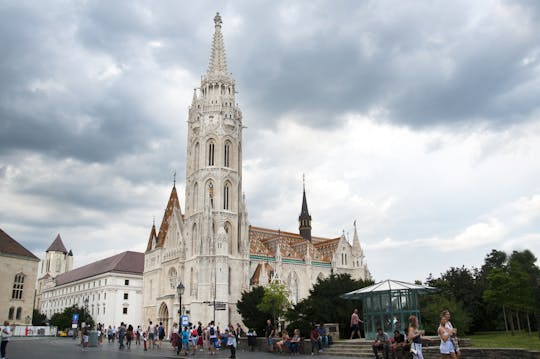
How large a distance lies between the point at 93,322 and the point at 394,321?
7124 centimetres

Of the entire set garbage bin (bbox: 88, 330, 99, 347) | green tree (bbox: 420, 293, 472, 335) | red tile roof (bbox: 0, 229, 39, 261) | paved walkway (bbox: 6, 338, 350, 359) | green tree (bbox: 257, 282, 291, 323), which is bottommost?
paved walkway (bbox: 6, 338, 350, 359)

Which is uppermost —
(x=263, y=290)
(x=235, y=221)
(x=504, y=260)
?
(x=235, y=221)

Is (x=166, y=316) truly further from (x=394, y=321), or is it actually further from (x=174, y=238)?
(x=394, y=321)

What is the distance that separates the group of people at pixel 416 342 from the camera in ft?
41.2

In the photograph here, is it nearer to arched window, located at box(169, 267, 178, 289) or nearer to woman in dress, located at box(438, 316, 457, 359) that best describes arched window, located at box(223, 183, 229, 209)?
arched window, located at box(169, 267, 178, 289)

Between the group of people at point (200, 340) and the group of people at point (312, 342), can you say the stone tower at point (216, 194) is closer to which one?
the group of people at point (200, 340)

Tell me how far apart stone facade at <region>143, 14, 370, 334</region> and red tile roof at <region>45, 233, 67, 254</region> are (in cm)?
8504

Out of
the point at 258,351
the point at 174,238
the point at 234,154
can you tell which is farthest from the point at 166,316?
the point at 258,351

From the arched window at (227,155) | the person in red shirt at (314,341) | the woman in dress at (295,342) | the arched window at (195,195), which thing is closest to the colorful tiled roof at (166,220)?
the arched window at (195,195)

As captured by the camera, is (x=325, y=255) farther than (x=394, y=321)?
Yes

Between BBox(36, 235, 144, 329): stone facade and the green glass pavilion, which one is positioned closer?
the green glass pavilion

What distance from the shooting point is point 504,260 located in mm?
67625

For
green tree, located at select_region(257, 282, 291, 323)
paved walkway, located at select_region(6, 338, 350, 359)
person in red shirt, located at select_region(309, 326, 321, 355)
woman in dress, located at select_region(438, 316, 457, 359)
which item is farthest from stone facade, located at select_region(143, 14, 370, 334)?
woman in dress, located at select_region(438, 316, 457, 359)

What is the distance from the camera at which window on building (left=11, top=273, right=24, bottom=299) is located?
60938mm
